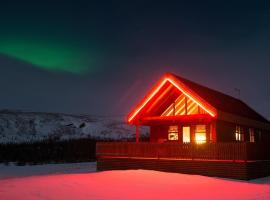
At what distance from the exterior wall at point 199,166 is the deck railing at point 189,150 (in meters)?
0.30

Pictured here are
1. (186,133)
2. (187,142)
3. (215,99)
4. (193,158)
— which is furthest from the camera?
(186,133)

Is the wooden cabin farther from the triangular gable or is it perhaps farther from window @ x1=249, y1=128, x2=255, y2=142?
window @ x1=249, y1=128, x2=255, y2=142

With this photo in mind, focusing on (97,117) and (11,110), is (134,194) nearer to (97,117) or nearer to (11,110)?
(11,110)

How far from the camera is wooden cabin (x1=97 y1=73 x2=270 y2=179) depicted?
22922mm

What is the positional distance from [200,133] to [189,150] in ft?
16.0

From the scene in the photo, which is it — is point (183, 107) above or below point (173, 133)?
above

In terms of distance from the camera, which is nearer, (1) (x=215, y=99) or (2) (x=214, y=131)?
(2) (x=214, y=131)

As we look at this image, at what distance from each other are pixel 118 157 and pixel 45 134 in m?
59.9

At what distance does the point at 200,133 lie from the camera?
2884cm

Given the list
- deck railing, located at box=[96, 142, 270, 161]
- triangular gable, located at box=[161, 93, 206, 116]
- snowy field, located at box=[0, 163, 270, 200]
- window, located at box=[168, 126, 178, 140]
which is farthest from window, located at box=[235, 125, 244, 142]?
snowy field, located at box=[0, 163, 270, 200]

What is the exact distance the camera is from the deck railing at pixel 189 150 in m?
22.6

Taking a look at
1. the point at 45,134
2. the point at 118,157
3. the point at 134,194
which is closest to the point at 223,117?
the point at 118,157

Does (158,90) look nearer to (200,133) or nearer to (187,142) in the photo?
(187,142)

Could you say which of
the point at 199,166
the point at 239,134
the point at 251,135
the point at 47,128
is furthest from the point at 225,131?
the point at 47,128
